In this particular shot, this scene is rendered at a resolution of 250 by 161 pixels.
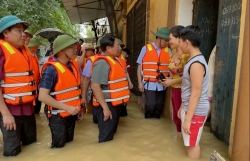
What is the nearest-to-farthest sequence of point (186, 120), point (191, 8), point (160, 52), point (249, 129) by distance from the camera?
1. point (249, 129)
2. point (186, 120)
3. point (191, 8)
4. point (160, 52)

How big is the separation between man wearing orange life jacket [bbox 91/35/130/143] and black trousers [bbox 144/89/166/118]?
3.50 ft

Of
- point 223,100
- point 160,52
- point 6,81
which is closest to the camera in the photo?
point 6,81

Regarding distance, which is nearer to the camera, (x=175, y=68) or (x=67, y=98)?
(x=67, y=98)

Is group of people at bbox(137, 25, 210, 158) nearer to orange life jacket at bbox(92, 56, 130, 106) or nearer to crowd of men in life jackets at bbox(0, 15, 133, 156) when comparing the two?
orange life jacket at bbox(92, 56, 130, 106)

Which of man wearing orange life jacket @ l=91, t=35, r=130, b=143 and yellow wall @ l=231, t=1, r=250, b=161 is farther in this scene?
man wearing orange life jacket @ l=91, t=35, r=130, b=143

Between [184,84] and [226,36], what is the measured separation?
1.03 metres

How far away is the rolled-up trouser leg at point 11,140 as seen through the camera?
2.81m

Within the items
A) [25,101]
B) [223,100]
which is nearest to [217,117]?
[223,100]

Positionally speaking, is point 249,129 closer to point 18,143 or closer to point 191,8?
point 191,8

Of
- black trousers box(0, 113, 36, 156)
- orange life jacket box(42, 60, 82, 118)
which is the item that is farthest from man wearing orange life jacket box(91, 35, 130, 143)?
black trousers box(0, 113, 36, 156)

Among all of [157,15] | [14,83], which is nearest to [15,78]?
[14,83]

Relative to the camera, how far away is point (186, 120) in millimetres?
2463

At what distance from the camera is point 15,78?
8.97 ft

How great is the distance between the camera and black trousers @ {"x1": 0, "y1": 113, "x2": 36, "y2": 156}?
2821 millimetres
